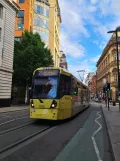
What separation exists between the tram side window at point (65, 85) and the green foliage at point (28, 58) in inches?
948

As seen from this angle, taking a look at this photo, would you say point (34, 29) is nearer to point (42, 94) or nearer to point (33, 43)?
point (33, 43)

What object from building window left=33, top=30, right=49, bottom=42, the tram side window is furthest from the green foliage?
the tram side window

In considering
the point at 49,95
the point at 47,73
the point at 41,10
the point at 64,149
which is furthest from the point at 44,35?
the point at 64,149

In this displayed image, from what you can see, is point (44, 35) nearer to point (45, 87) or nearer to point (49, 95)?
point (45, 87)

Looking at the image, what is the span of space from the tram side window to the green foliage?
24073 millimetres

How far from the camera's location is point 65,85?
1520 cm

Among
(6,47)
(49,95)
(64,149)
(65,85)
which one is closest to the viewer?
(64,149)

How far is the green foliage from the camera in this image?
129ft

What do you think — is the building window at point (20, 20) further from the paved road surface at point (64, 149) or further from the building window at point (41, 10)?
the paved road surface at point (64, 149)

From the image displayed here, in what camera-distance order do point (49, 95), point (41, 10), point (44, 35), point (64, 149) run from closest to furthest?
1. point (64, 149)
2. point (49, 95)
3. point (41, 10)
4. point (44, 35)

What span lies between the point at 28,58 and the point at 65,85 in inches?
990

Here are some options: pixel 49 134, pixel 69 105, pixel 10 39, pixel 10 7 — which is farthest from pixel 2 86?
pixel 49 134

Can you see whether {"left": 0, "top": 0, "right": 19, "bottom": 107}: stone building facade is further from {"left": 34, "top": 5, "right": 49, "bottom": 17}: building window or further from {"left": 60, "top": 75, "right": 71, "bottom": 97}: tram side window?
{"left": 34, "top": 5, "right": 49, "bottom": 17}: building window

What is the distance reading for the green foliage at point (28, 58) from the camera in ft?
129
